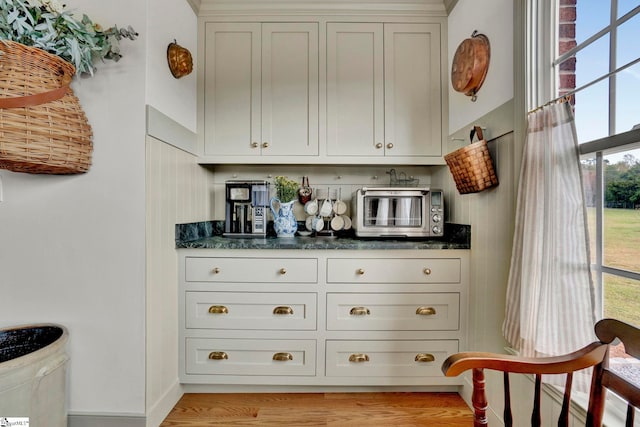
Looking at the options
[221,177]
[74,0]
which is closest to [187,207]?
[221,177]

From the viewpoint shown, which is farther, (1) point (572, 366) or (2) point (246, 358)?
(2) point (246, 358)

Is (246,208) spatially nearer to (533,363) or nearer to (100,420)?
(100,420)

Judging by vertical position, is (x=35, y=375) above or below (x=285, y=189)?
below

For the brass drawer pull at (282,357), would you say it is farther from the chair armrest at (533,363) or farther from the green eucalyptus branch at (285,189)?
the chair armrest at (533,363)

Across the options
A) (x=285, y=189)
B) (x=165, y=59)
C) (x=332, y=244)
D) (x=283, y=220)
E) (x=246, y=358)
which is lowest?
(x=246, y=358)

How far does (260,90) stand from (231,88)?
20cm

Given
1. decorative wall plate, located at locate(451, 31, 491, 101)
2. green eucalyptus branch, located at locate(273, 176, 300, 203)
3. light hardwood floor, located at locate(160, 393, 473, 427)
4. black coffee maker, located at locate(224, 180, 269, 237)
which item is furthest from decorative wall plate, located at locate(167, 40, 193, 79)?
light hardwood floor, located at locate(160, 393, 473, 427)

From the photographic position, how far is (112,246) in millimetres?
1485

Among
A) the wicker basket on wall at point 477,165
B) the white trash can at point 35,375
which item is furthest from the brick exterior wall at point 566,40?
the white trash can at point 35,375

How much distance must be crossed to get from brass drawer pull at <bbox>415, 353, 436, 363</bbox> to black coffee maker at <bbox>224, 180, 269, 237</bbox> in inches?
48.8

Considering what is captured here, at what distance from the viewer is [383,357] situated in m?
1.84

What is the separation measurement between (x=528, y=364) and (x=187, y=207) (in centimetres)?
186

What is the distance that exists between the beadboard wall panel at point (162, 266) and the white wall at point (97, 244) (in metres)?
0.04

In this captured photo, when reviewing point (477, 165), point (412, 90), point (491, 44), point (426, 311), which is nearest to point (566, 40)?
point (491, 44)
